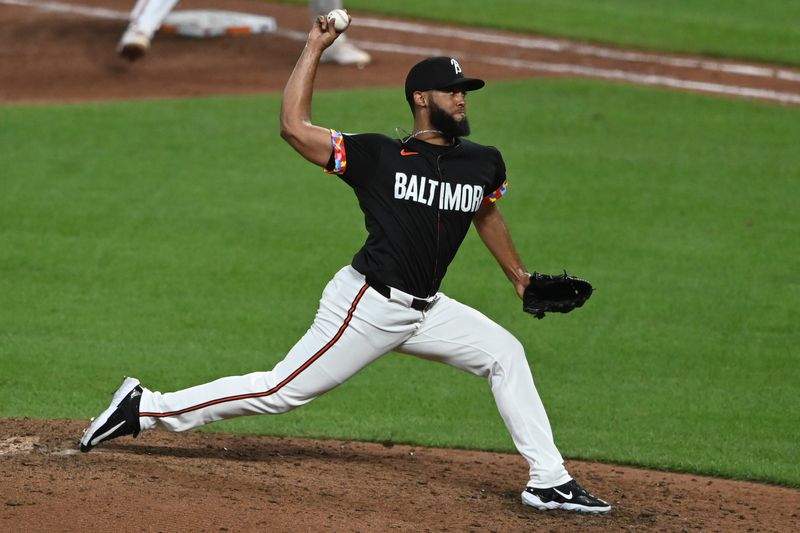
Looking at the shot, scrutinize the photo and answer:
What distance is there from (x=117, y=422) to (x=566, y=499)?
76.2 inches

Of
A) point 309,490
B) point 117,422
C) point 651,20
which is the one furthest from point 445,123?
point 651,20

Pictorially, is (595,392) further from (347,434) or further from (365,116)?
(365,116)

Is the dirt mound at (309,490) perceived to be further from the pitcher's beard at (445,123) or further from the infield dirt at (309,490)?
the pitcher's beard at (445,123)

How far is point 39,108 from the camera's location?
12672 millimetres

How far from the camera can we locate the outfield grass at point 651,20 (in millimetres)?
15211

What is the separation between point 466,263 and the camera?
9539 mm

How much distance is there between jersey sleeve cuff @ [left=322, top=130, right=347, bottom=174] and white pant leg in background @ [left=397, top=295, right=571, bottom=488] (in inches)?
29.2

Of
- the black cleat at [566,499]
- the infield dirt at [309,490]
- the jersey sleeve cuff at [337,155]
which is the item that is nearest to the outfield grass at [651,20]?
the infield dirt at [309,490]

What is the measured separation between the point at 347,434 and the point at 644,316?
2796mm

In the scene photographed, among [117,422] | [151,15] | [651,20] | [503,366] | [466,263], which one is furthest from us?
[651,20]

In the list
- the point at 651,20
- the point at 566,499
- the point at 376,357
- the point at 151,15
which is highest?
the point at 651,20

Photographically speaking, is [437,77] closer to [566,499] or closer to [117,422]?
[566,499]

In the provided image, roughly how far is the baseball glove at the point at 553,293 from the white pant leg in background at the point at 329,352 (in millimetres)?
608

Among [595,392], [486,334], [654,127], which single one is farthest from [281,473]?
[654,127]
